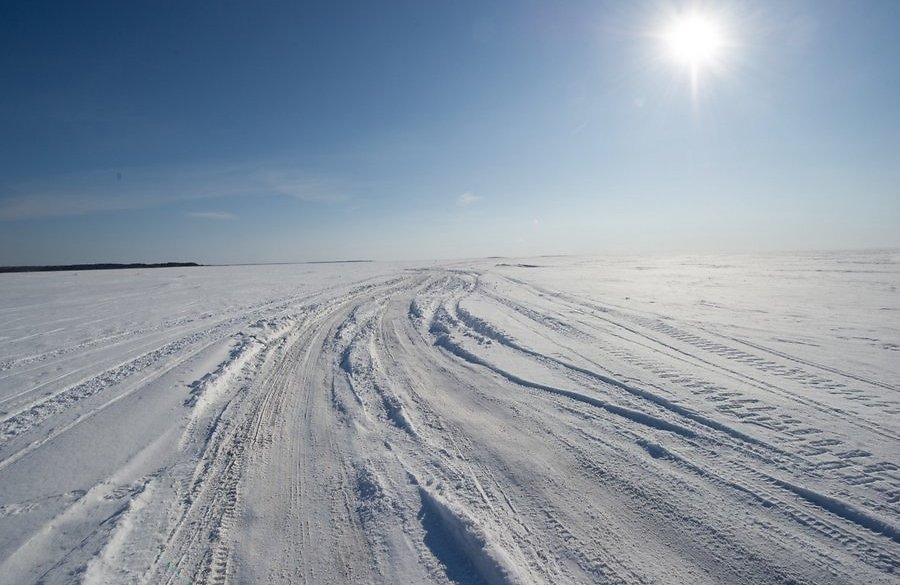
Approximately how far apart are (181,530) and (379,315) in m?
7.92

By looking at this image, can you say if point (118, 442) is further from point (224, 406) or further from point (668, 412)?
point (668, 412)

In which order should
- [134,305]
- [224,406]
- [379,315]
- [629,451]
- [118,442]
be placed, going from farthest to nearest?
[134,305] → [379,315] → [224,406] → [118,442] → [629,451]

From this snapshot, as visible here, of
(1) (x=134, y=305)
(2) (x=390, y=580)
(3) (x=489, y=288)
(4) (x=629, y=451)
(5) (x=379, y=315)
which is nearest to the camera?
(2) (x=390, y=580)

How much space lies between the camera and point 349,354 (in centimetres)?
698

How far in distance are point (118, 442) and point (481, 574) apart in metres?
4.02

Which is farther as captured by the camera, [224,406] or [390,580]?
[224,406]

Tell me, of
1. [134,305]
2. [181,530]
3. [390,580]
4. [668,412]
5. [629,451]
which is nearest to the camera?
[390,580]

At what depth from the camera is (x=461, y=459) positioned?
3.57 metres

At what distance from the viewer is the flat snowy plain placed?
2484 mm

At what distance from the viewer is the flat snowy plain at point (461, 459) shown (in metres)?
2.48

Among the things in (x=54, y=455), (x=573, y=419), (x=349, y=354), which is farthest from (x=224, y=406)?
(x=573, y=419)

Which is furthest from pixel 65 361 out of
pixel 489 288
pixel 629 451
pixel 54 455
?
pixel 489 288

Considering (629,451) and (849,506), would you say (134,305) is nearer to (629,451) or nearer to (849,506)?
(629,451)

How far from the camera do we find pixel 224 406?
490cm
